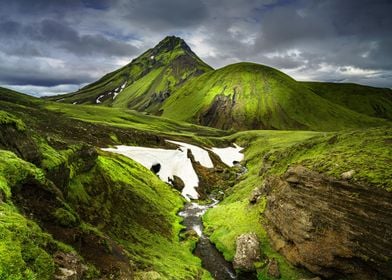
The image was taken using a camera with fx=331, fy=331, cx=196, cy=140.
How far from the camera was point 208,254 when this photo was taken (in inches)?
2244

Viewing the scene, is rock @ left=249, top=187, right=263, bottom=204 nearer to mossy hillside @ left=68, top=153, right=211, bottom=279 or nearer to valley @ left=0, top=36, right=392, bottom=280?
valley @ left=0, top=36, right=392, bottom=280

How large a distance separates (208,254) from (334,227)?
869 inches

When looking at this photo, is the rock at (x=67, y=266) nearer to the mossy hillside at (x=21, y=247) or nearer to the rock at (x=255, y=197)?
the mossy hillside at (x=21, y=247)

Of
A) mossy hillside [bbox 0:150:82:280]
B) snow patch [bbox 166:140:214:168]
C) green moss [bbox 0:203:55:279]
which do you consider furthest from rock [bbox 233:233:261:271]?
snow patch [bbox 166:140:214:168]

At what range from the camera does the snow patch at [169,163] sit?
10250 cm

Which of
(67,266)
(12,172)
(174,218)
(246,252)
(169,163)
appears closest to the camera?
(67,266)

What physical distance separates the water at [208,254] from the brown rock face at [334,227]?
891 centimetres

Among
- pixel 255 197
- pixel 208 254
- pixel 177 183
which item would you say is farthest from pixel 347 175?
pixel 177 183

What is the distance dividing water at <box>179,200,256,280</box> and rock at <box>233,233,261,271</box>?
150 cm

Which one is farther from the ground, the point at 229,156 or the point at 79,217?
the point at 79,217

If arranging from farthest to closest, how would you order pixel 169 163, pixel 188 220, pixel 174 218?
1. pixel 169 163
2. pixel 188 220
3. pixel 174 218

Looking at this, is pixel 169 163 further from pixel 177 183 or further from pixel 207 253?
pixel 207 253

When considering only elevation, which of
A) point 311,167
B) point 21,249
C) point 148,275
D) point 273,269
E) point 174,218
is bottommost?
point 174,218

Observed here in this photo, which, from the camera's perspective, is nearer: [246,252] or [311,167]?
[246,252]
